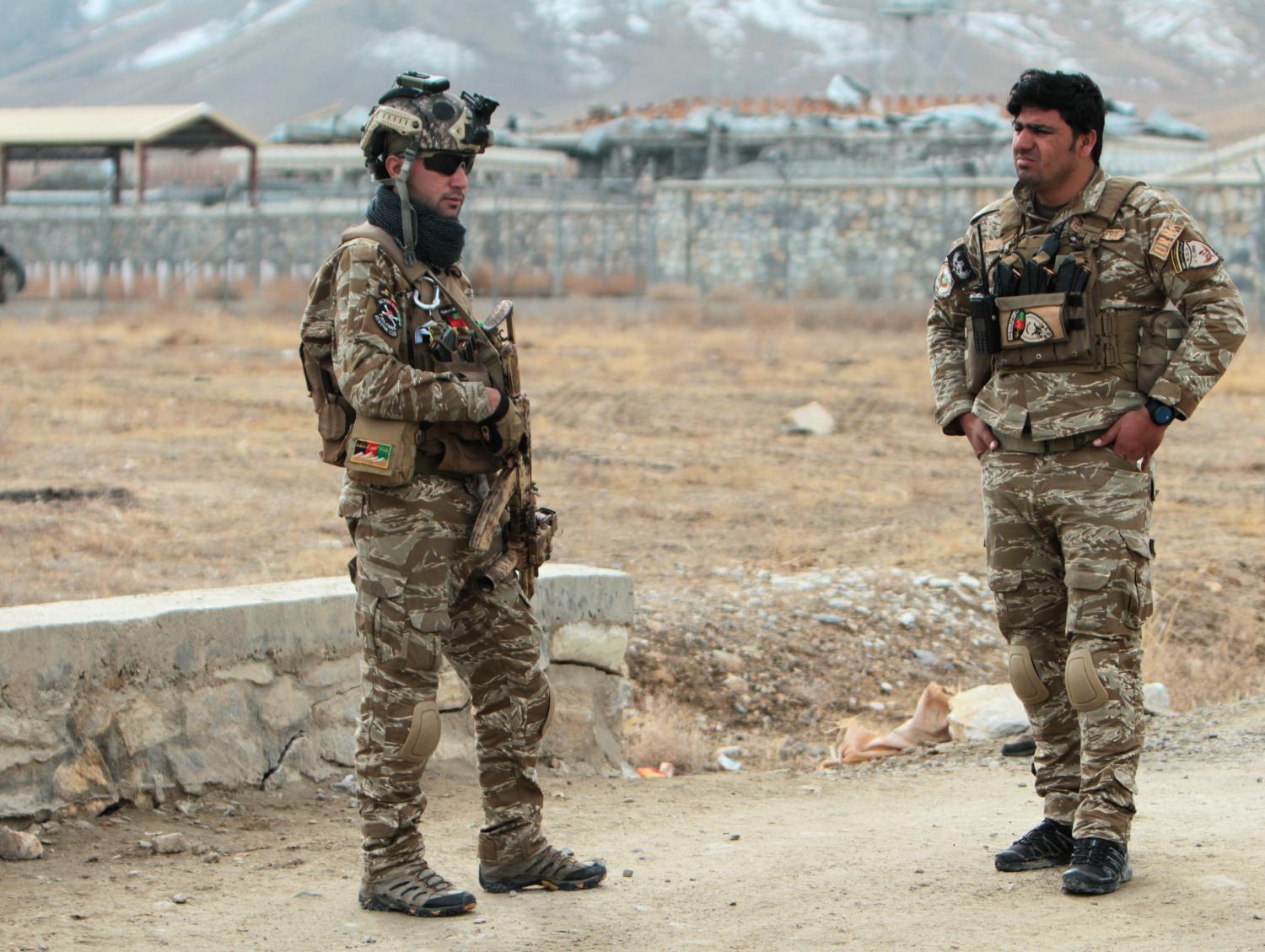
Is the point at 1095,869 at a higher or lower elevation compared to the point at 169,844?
higher

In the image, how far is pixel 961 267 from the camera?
416 centimetres

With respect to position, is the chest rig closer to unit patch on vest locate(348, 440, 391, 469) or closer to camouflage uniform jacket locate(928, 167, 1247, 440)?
camouflage uniform jacket locate(928, 167, 1247, 440)

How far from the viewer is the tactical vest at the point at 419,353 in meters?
3.70

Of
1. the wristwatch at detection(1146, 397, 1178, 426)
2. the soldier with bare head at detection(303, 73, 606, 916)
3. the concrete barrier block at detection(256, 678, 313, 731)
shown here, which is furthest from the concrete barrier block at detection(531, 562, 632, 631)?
the wristwatch at detection(1146, 397, 1178, 426)

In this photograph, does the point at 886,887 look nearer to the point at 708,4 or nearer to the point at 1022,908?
the point at 1022,908

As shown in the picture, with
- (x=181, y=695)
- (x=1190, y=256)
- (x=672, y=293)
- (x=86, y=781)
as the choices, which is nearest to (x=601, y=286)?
(x=672, y=293)

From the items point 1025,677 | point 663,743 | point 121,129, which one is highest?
point 121,129

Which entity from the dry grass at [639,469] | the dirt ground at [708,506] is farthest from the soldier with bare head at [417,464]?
the dry grass at [639,469]

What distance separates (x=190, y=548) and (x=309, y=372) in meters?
5.07

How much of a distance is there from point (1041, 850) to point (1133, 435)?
3.43 feet

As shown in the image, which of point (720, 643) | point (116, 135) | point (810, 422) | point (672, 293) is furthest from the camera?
point (116, 135)

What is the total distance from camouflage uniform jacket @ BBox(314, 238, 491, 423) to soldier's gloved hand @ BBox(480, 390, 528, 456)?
52mm

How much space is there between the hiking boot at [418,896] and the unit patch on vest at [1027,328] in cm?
186

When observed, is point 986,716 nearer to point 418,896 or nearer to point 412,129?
point 418,896
